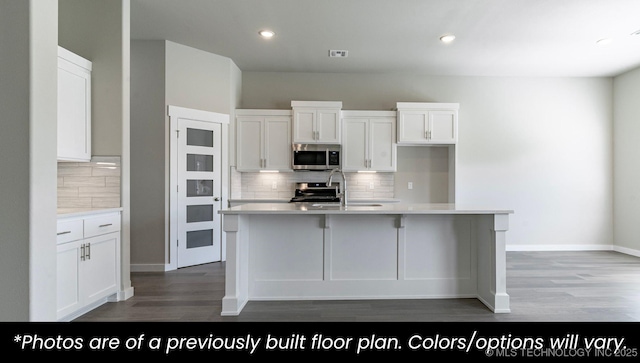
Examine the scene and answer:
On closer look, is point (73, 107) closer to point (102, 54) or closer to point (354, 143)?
point (102, 54)

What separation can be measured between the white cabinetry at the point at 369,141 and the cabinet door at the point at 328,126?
159mm

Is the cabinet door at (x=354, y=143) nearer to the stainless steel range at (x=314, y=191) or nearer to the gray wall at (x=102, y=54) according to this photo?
the stainless steel range at (x=314, y=191)

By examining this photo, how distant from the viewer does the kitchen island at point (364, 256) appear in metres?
3.26

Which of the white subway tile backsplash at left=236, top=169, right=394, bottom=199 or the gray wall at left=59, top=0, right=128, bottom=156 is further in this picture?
the white subway tile backsplash at left=236, top=169, right=394, bottom=199

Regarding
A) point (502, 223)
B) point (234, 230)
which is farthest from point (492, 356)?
point (234, 230)

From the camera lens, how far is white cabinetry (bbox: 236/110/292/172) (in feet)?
17.6

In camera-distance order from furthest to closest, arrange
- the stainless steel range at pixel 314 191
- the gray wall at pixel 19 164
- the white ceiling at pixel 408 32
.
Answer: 1. the stainless steel range at pixel 314 191
2. the white ceiling at pixel 408 32
3. the gray wall at pixel 19 164

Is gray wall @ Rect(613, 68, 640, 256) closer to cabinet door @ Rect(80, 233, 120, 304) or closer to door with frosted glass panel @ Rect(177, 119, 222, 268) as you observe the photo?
door with frosted glass panel @ Rect(177, 119, 222, 268)

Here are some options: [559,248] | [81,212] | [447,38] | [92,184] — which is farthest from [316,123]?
[559,248]

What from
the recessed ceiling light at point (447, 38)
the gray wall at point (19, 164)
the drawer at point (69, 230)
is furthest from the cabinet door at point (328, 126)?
the gray wall at point (19, 164)

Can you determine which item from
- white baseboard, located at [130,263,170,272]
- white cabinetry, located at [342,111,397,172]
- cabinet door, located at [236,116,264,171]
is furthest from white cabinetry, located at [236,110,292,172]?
white baseboard, located at [130,263,170,272]

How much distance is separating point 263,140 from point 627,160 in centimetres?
592

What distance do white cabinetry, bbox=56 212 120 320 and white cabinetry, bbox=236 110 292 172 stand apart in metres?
2.38

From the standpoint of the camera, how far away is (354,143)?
17.8 feet
